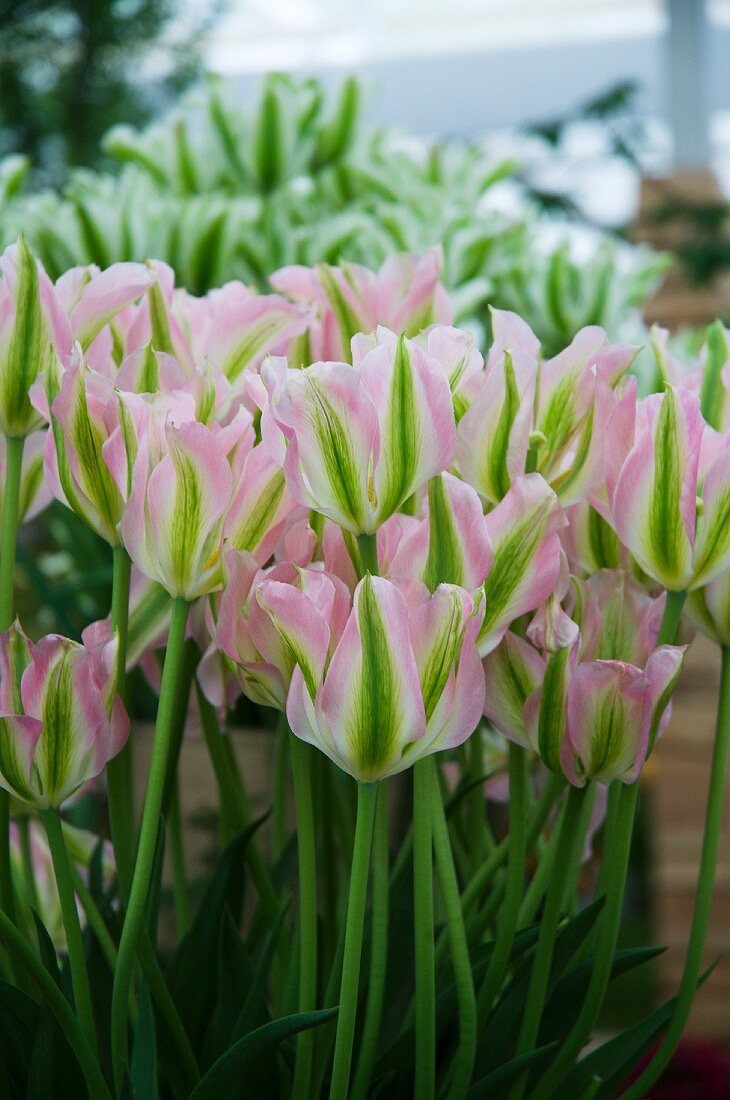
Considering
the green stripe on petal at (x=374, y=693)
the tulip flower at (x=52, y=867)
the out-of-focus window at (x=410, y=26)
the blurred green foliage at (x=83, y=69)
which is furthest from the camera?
the out-of-focus window at (x=410, y=26)

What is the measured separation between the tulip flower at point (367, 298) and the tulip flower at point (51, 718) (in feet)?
0.31

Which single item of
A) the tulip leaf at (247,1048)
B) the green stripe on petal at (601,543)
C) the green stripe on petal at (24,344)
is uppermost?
the green stripe on petal at (24,344)

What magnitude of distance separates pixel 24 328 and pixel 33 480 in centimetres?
5

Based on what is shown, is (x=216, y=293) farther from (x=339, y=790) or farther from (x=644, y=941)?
(x=644, y=941)

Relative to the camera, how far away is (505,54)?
8.91ft

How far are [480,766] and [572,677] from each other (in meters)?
0.09

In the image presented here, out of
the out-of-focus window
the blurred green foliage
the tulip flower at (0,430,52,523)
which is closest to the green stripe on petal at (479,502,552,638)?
the tulip flower at (0,430,52,523)

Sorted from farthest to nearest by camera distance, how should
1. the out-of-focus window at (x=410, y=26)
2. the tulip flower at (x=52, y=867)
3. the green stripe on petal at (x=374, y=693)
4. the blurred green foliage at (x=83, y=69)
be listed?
the out-of-focus window at (x=410, y=26), the blurred green foliage at (x=83, y=69), the tulip flower at (x=52, y=867), the green stripe on petal at (x=374, y=693)

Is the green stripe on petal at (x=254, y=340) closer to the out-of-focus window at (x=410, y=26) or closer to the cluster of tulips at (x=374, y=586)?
the cluster of tulips at (x=374, y=586)

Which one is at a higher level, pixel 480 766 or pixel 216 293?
pixel 216 293

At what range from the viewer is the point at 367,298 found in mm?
273

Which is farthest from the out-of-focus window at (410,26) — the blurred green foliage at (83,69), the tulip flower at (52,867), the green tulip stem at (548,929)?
the green tulip stem at (548,929)

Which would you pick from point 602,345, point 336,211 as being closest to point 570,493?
point 602,345

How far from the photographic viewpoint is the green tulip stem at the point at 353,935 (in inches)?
7.4
